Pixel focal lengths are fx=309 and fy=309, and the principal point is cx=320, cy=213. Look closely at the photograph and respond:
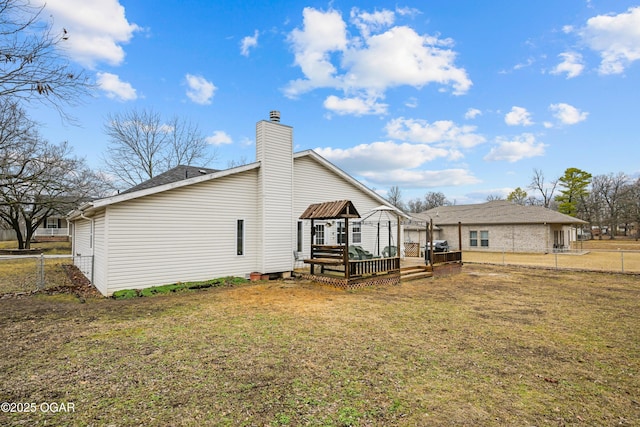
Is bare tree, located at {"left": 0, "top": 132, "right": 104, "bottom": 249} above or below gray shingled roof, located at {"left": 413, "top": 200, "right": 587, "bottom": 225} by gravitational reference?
above

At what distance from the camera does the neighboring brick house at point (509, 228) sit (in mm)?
24578

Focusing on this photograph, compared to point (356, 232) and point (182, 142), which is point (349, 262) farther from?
point (182, 142)

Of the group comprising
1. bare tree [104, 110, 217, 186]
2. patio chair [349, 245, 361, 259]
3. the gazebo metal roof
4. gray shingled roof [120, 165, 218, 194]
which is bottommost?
patio chair [349, 245, 361, 259]

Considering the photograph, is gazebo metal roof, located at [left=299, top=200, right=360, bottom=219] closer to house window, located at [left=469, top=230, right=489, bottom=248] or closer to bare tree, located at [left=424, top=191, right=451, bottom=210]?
house window, located at [left=469, top=230, right=489, bottom=248]

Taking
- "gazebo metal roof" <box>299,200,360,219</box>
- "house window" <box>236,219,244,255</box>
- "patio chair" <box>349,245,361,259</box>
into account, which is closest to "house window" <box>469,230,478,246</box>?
"patio chair" <box>349,245,361,259</box>

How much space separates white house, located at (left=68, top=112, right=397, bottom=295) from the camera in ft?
29.5

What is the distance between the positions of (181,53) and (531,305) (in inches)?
673

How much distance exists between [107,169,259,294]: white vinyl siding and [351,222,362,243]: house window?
4990 mm

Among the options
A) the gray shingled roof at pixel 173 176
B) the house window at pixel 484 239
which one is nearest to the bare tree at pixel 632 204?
the house window at pixel 484 239

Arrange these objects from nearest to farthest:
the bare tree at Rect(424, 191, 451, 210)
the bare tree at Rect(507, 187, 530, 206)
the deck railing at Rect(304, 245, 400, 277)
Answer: the deck railing at Rect(304, 245, 400, 277) < the bare tree at Rect(507, 187, 530, 206) < the bare tree at Rect(424, 191, 451, 210)

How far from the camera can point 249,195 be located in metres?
11.5

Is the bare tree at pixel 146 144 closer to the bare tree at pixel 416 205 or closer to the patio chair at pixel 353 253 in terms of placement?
the patio chair at pixel 353 253

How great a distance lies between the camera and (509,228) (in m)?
25.9

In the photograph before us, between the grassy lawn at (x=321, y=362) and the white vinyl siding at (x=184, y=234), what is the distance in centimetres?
138
